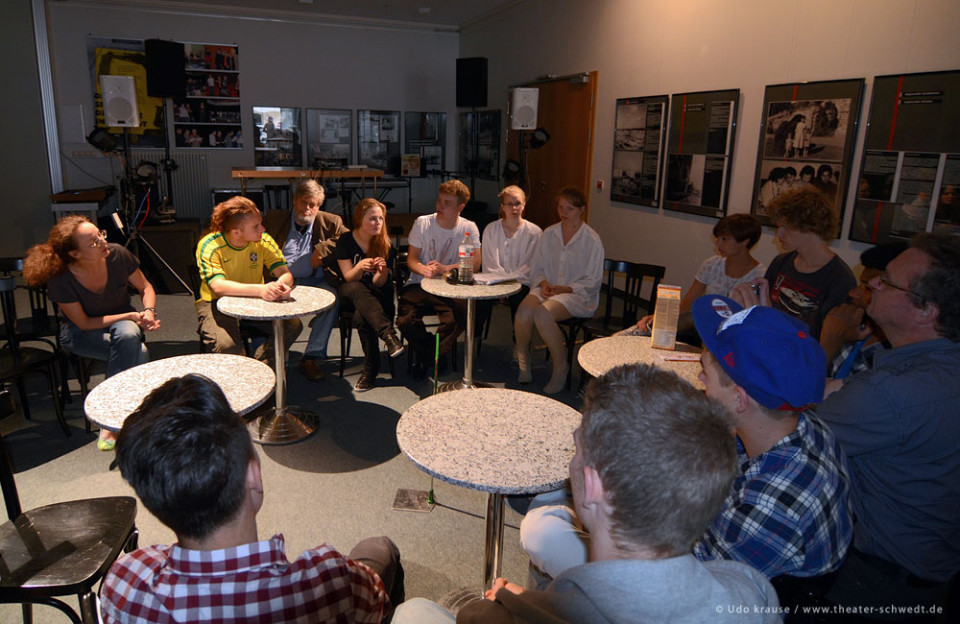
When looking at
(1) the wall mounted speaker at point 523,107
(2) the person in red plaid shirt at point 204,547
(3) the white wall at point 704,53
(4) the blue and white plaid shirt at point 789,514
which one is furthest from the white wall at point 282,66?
(4) the blue and white plaid shirt at point 789,514

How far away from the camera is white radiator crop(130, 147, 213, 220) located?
333 inches

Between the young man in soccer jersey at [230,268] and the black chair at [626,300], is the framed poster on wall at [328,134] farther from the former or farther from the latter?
the black chair at [626,300]

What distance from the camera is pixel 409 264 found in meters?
4.18

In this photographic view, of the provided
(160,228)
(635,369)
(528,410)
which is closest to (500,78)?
(160,228)

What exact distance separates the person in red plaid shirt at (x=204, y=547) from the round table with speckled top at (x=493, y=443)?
552 millimetres

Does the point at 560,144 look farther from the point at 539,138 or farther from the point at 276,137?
the point at 276,137

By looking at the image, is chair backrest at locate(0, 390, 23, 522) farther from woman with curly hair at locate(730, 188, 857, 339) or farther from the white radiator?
the white radiator

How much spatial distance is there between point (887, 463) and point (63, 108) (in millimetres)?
9745

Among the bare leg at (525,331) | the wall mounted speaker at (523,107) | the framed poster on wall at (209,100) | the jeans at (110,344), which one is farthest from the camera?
the framed poster on wall at (209,100)

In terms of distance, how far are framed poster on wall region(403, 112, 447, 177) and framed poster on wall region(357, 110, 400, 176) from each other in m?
0.18

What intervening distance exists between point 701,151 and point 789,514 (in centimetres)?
450

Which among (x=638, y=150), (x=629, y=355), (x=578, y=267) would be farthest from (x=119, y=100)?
(x=629, y=355)

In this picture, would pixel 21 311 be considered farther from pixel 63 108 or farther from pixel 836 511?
pixel 836 511

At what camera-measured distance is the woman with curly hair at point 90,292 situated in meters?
3.06
